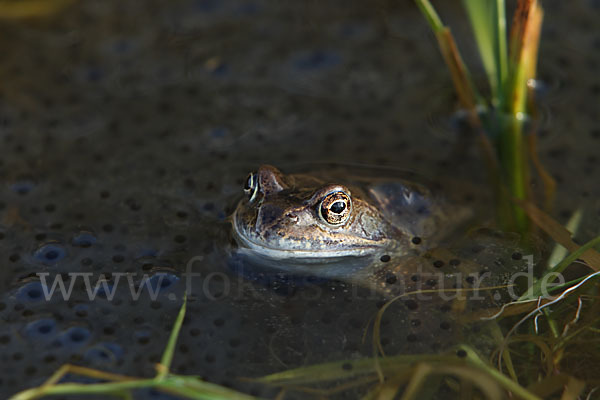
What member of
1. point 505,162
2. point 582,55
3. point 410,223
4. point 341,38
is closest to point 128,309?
point 410,223

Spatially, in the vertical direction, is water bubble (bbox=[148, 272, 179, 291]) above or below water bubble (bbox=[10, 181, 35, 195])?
below

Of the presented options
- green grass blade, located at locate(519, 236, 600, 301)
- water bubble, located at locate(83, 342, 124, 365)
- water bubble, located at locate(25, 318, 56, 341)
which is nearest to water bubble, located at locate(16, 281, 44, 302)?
water bubble, located at locate(25, 318, 56, 341)

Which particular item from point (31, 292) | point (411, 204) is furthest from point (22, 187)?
point (411, 204)

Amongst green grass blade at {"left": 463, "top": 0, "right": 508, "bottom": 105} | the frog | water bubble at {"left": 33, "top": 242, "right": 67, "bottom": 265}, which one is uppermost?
green grass blade at {"left": 463, "top": 0, "right": 508, "bottom": 105}

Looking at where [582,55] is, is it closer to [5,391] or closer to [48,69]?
[48,69]

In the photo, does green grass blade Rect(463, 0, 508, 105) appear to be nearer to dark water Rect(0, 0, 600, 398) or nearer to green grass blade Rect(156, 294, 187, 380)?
dark water Rect(0, 0, 600, 398)

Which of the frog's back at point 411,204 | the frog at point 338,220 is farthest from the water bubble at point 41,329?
the frog's back at point 411,204

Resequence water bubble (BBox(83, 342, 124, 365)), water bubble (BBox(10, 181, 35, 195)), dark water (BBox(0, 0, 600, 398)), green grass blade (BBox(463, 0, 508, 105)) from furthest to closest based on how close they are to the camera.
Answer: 1. water bubble (BBox(10, 181, 35, 195))
2. green grass blade (BBox(463, 0, 508, 105))
3. dark water (BBox(0, 0, 600, 398))
4. water bubble (BBox(83, 342, 124, 365))

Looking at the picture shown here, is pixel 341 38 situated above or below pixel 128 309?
above
